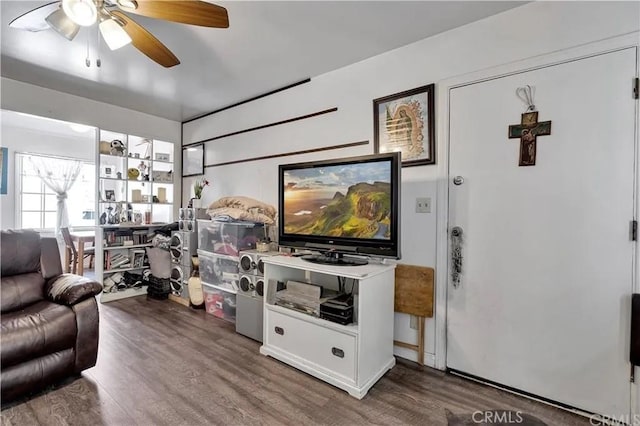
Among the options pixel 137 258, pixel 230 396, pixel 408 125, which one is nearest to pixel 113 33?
pixel 408 125

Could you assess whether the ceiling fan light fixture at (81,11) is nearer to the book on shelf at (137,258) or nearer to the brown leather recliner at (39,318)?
the brown leather recliner at (39,318)

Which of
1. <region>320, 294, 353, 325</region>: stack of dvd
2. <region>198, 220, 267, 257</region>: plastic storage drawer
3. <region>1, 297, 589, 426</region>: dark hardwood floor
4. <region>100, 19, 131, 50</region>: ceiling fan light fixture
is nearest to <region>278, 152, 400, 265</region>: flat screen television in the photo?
<region>320, 294, 353, 325</region>: stack of dvd

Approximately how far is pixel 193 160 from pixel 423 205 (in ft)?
11.8

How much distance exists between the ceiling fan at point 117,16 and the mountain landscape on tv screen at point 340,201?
3.97ft

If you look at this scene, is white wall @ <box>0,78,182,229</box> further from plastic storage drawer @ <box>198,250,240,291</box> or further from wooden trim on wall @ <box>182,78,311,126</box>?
plastic storage drawer @ <box>198,250,240,291</box>

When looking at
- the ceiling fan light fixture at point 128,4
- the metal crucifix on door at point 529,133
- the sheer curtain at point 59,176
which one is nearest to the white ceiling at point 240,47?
the ceiling fan light fixture at point 128,4

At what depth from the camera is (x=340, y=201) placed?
7.61 ft

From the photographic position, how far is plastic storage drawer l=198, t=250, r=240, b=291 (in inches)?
126

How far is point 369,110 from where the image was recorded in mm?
2639

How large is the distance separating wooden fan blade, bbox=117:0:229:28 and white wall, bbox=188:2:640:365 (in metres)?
1.38

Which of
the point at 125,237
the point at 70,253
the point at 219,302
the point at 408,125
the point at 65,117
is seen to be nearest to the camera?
the point at 408,125

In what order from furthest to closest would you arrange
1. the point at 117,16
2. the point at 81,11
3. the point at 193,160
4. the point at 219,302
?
the point at 193,160 < the point at 219,302 < the point at 117,16 < the point at 81,11

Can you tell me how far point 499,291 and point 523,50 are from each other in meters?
1.61

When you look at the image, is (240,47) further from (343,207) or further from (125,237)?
(125,237)
